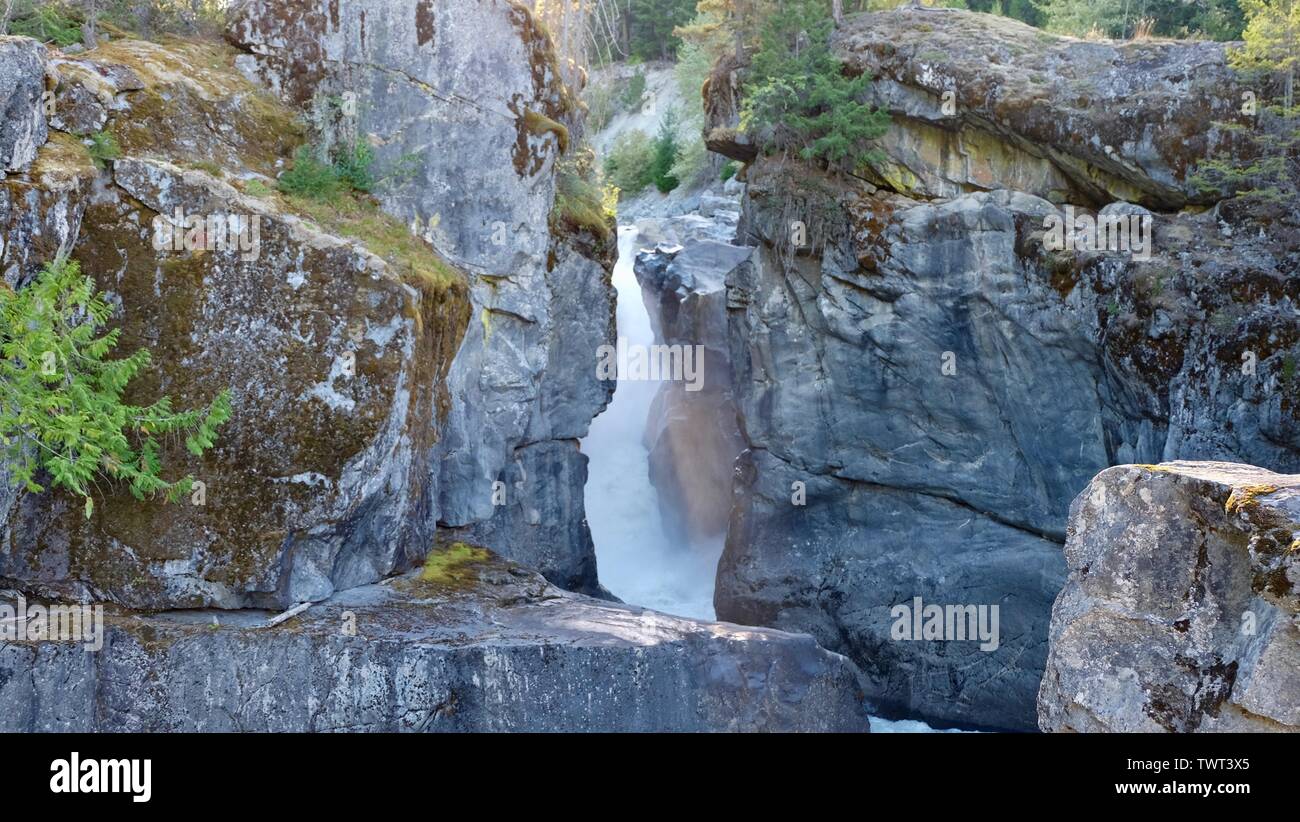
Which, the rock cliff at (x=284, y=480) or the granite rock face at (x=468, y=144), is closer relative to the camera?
the rock cliff at (x=284, y=480)

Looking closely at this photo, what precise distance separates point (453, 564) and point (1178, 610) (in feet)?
30.8

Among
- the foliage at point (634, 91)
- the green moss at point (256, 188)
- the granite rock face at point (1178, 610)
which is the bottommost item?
the granite rock face at point (1178, 610)

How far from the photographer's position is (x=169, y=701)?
12125 mm

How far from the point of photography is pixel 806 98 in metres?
21.6

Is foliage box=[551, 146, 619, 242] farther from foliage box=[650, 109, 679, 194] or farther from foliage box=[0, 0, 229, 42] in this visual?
foliage box=[650, 109, 679, 194]

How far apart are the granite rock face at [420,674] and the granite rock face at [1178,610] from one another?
4300 millimetres

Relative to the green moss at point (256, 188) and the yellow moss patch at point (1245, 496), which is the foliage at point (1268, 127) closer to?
the yellow moss patch at point (1245, 496)

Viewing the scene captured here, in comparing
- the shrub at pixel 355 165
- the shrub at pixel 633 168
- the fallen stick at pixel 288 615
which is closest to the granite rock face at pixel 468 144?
the shrub at pixel 355 165

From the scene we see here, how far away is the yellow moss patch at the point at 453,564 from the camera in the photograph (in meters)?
15.3

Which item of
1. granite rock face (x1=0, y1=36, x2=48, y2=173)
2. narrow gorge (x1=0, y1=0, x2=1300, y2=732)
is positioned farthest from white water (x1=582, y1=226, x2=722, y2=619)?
granite rock face (x1=0, y1=36, x2=48, y2=173)

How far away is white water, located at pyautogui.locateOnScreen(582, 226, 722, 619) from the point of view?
2448 centimetres
